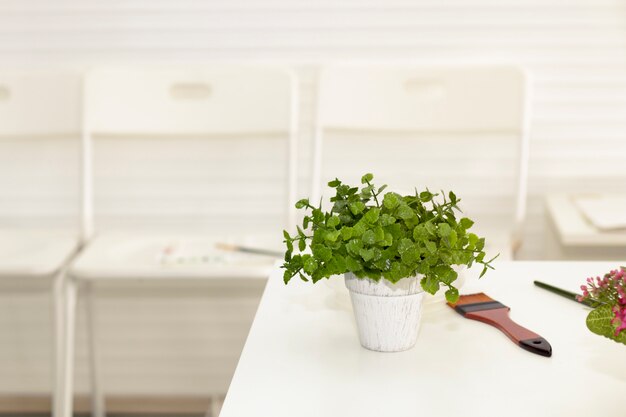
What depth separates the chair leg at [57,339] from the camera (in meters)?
2.17

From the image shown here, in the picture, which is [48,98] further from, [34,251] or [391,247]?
[391,247]

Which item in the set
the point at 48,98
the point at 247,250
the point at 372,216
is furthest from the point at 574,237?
the point at 48,98

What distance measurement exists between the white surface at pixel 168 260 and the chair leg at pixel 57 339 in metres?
0.09

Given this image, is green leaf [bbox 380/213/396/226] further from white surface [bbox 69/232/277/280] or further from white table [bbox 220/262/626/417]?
white surface [bbox 69/232/277/280]

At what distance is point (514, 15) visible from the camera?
242 cm

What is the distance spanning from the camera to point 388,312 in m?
1.09

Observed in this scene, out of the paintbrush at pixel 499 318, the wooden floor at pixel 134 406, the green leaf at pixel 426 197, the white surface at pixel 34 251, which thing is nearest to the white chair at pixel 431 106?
the white surface at pixel 34 251

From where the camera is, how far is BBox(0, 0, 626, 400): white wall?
7.96ft

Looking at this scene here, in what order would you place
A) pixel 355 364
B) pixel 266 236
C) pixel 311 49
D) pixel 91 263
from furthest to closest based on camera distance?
1. pixel 311 49
2. pixel 266 236
3. pixel 91 263
4. pixel 355 364

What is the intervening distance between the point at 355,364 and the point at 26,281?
1.80 meters

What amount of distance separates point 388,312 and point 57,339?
133cm

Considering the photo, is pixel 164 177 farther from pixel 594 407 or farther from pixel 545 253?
pixel 594 407

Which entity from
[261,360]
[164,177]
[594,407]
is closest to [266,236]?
[164,177]

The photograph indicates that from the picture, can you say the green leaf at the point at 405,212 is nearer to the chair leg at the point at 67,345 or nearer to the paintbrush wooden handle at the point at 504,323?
the paintbrush wooden handle at the point at 504,323
